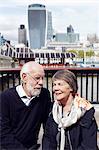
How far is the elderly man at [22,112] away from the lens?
2244 mm

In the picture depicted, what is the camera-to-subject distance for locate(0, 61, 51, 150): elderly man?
7.36 ft

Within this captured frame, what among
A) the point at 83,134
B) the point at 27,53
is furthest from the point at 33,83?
the point at 27,53

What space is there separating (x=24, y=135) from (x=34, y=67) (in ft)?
1.56

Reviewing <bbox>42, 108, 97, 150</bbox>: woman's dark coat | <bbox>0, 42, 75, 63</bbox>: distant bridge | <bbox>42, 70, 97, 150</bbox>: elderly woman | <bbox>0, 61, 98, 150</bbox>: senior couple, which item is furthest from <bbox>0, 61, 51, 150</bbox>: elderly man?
<bbox>0, 42, 75, 63</bbox>: distant bridge

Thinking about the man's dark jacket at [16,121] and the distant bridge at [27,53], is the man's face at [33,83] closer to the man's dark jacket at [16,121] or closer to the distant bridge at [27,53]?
the man's dark jacket at [16,121]

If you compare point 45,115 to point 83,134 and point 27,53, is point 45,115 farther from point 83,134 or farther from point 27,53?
point 27,53

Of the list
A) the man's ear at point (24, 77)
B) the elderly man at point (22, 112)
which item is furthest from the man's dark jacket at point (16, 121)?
the man's ear at point (24, 77)

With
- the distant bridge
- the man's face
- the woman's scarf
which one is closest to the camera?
the woman's scarf

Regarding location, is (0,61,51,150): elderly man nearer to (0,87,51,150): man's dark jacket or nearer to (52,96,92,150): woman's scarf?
(0,87,51,150): man's dark jacket

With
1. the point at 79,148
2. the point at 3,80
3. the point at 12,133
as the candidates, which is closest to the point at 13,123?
the point at 12,133

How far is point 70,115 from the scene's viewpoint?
6.62 feet

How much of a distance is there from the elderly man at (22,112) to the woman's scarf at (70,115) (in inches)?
9.1

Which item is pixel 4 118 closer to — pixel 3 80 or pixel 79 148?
pixel 79 148

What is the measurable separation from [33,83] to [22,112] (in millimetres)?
216
